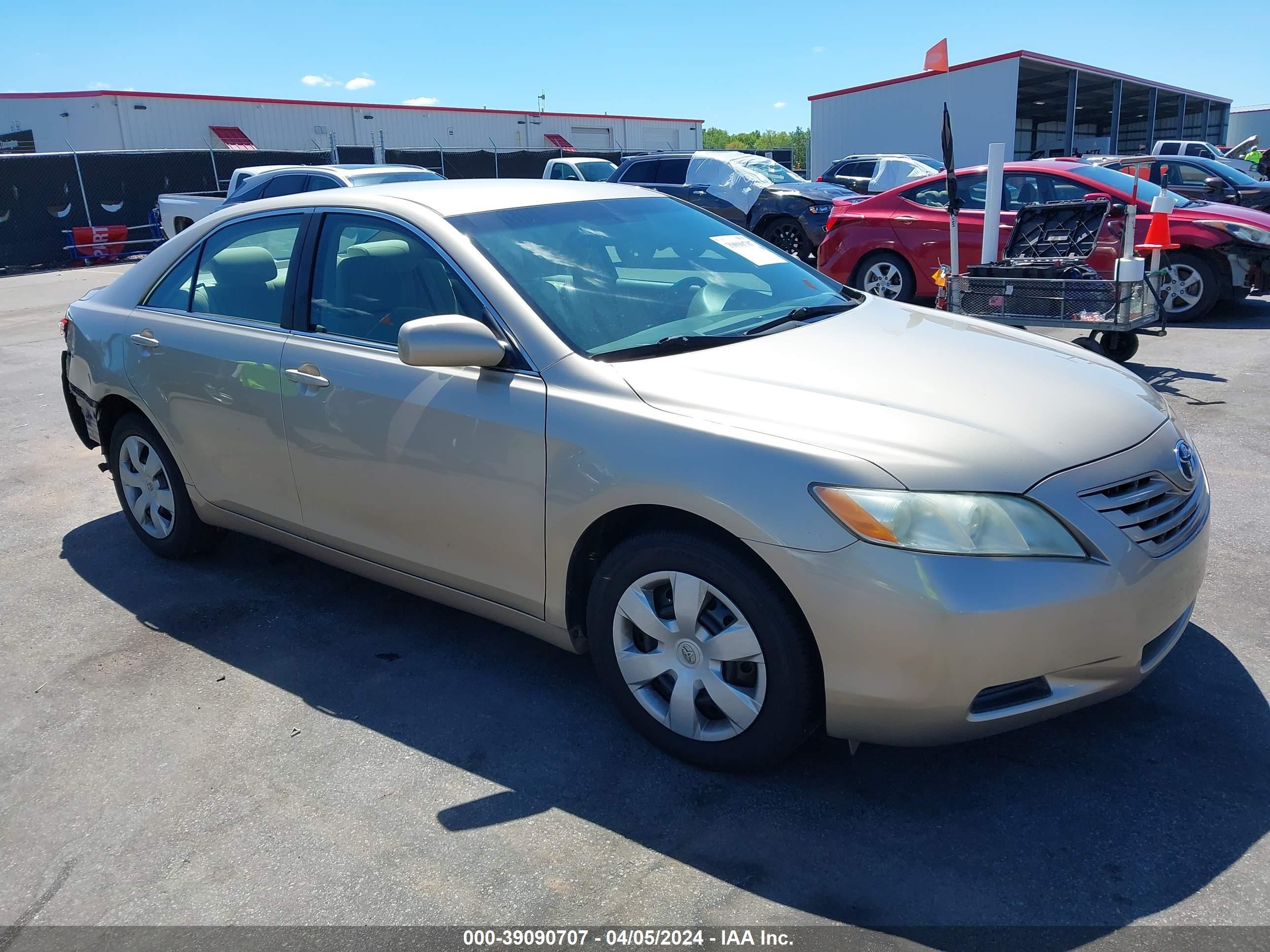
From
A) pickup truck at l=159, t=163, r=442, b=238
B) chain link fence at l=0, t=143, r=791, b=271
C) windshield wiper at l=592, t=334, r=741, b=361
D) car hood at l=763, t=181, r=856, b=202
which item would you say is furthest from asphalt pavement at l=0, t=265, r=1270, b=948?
chain link fence at l=0, t=143, r=791, b=271

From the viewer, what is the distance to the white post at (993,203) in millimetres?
7914

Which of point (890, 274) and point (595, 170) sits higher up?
point (595, 170)

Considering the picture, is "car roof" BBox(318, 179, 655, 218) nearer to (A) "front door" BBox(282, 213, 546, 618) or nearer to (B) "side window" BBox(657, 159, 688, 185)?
(A) "front door" BBox(282, 213, 546, 618)

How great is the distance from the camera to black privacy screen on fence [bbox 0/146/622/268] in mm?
20609

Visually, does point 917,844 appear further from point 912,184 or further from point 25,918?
point 912,184

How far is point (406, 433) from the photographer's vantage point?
131 inches

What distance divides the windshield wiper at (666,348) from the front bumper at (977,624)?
0.84 meters

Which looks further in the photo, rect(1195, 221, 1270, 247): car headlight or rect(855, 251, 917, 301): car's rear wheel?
rect(855, 251, 917, 301): car's rear wheel

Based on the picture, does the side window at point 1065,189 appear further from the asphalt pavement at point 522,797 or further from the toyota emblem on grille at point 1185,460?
the toyota emblem on grille at point 1185,460

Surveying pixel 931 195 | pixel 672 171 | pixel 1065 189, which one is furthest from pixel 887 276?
pixel 672 171

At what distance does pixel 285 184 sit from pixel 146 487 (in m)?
8.53

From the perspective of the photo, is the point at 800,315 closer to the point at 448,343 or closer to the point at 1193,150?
the point at 448,343

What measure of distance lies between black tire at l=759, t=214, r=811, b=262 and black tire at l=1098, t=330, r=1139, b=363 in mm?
6169

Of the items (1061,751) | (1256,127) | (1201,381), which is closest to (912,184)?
(1201,381)
